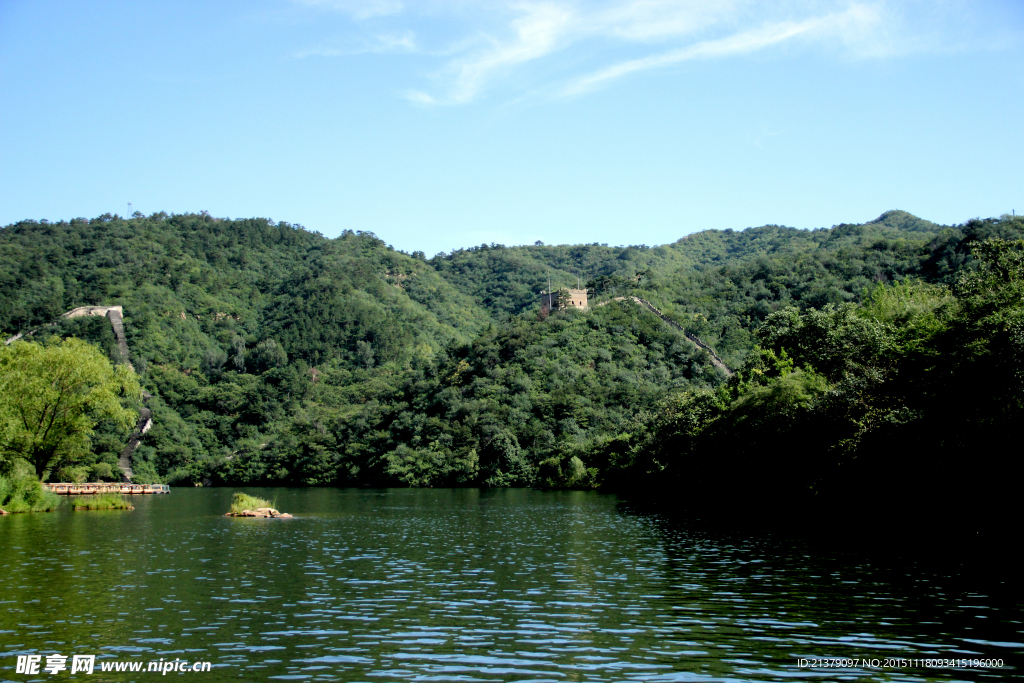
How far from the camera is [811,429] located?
45781 millimetres

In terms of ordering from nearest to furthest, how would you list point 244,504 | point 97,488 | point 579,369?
point 244,504 < point 97,488 < point 579,369

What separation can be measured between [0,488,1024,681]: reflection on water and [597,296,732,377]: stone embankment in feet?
283

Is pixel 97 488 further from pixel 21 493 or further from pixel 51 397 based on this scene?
pixel 21 493

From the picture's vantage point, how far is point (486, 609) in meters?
20.7

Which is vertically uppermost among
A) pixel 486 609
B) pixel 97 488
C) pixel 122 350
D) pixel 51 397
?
pixel 122 350

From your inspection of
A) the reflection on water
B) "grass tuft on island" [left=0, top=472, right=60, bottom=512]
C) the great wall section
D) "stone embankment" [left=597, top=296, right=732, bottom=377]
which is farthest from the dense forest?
"grass tuft on island" [left=0, top=472, right=60, bottom=512]

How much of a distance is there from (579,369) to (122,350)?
240ft

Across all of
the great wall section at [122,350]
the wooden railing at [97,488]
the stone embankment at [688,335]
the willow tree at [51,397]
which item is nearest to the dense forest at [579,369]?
the stone embankment at [688,335]

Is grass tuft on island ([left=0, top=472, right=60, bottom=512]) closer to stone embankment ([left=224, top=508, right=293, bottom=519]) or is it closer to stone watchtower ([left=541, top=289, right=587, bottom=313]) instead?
stone embankment ([left=224, top=508, right=293, bottom=519])

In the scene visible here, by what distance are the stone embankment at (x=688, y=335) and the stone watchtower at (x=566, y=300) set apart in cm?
327

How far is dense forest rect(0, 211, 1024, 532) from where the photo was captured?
35.6 meters

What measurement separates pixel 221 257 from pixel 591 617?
18892 cm

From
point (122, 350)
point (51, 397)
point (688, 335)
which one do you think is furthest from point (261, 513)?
point (122, 350)

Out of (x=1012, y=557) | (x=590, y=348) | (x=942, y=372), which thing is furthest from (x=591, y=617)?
(x=590, y=348)
